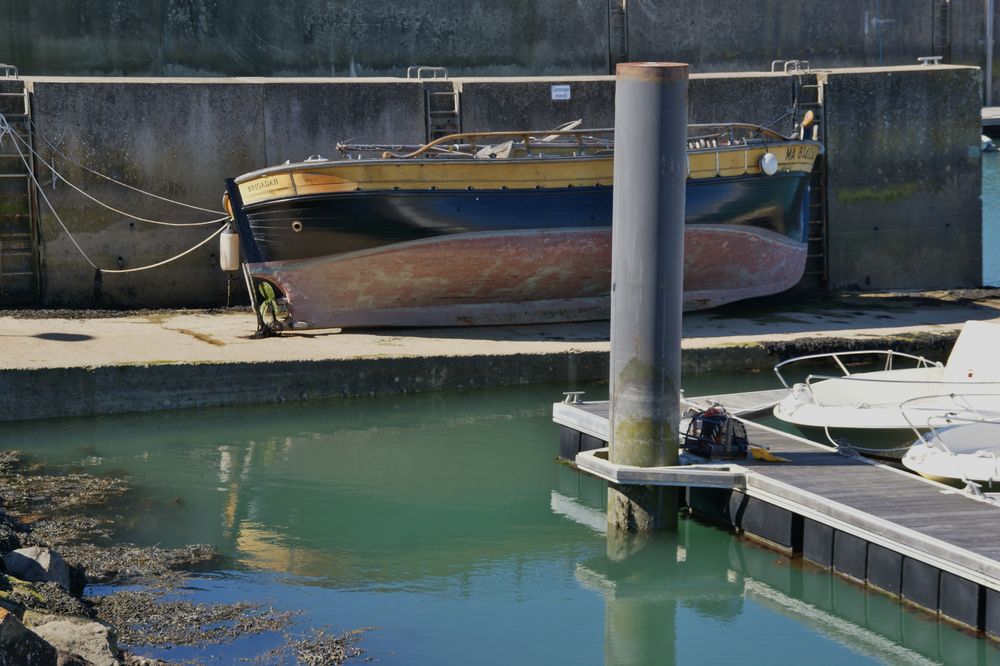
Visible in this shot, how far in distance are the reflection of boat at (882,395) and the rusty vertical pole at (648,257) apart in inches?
63.1

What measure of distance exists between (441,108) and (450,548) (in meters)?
7.32

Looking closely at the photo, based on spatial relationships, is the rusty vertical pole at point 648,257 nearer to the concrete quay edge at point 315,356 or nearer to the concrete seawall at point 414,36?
the concrete quay edge at point 315,356

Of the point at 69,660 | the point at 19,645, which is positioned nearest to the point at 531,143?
the point at 69,660

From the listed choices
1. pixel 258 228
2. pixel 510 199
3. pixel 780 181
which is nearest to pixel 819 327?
pixel 780 181

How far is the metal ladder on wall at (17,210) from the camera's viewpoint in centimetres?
1463

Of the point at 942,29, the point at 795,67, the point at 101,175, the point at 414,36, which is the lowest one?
the point at 101,175

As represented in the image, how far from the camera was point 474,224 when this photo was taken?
1409cm

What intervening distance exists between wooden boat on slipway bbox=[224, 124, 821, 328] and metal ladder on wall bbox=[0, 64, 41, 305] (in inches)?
88.5

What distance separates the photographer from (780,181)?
15258 millimetres

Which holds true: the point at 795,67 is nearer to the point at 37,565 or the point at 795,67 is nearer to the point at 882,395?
the point at 882,395

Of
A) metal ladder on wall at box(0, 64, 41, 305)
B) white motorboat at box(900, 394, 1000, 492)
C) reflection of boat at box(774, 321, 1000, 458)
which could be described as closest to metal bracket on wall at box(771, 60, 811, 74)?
reflection of boat at box(774, 321, 1000, 458)

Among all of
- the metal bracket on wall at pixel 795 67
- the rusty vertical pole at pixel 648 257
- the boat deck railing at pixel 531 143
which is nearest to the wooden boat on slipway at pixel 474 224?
the boat deck railing at pixel 531 143

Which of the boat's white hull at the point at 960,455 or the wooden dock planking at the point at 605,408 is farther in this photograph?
the wooden dock planking at the point at 605,408

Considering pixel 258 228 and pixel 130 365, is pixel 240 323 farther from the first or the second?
pixel 130 365
